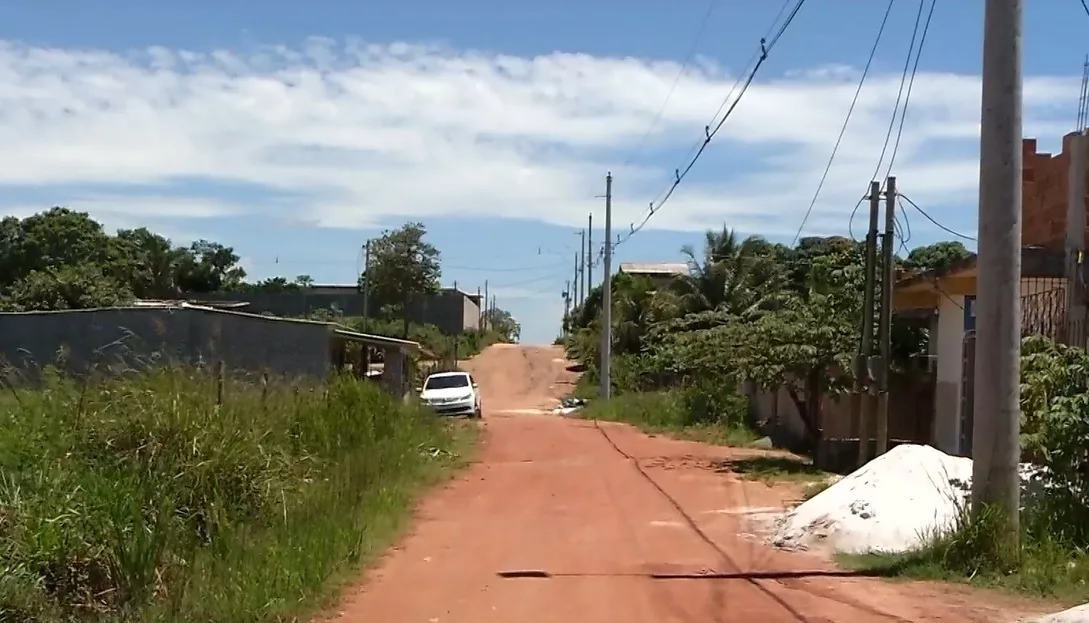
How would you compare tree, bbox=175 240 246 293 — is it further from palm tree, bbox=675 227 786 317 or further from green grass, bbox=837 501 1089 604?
green grass, bbox=837 501 1089 604

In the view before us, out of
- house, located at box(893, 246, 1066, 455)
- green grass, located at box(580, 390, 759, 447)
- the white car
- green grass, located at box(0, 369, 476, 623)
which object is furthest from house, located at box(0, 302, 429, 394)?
house, located at box(893, 246, 1066, 455)

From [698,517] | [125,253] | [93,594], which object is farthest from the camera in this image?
[125,253]

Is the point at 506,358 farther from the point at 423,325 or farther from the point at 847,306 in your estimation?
the point at 847,306

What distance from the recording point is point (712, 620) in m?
9.28

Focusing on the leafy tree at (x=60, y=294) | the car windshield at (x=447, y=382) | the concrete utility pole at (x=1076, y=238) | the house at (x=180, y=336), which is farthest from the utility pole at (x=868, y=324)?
the leafy tree at (x=60, y=294)

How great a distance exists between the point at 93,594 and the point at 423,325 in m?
69.7

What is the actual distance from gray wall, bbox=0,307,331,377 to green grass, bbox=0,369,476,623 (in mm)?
9778

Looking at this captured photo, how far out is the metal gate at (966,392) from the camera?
19.6 meters

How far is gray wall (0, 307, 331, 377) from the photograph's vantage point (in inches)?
1046

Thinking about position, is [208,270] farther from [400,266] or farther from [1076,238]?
[1076,238]

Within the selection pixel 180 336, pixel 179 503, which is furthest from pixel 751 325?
pixel 179 503

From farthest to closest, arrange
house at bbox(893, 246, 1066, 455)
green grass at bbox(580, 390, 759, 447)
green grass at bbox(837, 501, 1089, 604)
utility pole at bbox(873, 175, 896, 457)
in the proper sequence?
1. green grass at bbox(580, 390, 759, 447)
2. utility pole at bbox(873, 175, 896, 457)
3. house at bbox(893, 246, 1066, 455)
4. green grass at bbox(837, 501, 1089, 604)

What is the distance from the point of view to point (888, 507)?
13141 millimetres

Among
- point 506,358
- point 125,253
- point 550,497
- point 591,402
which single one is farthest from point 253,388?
point 506,358
